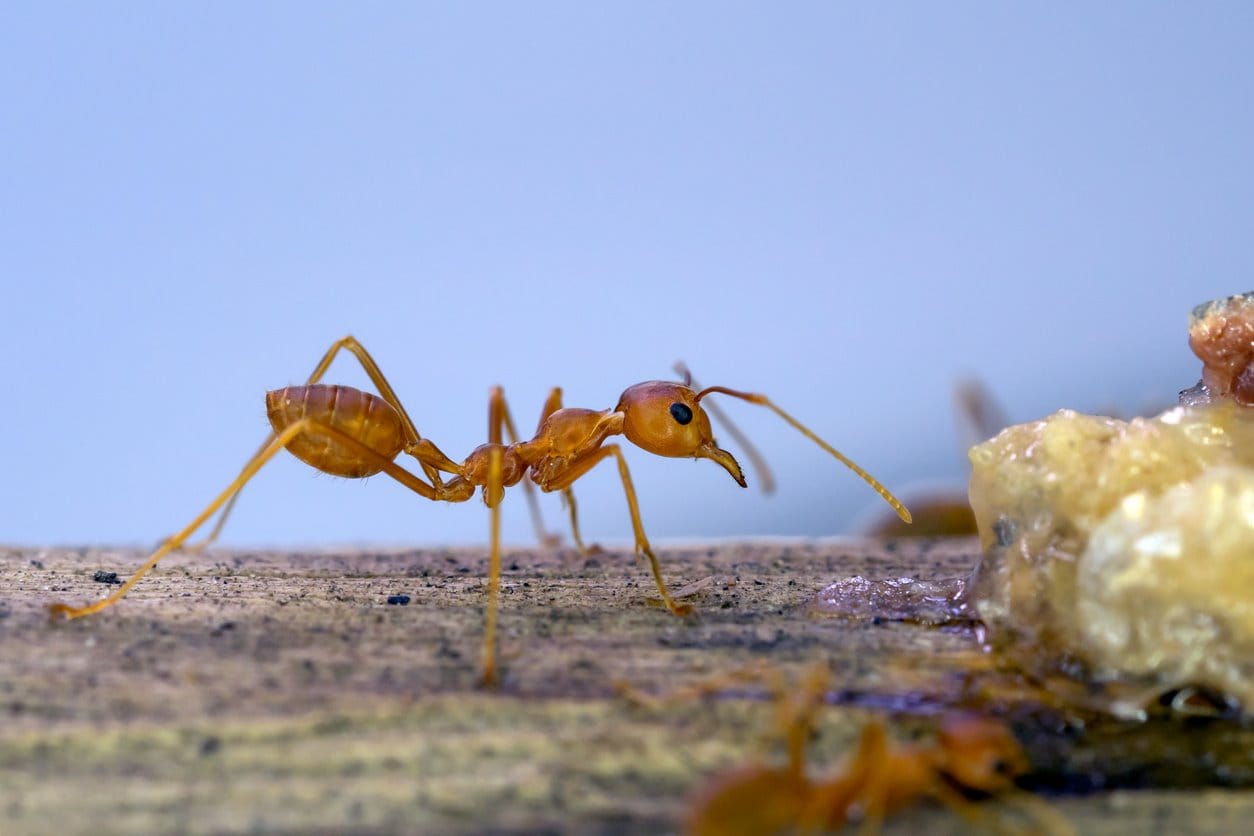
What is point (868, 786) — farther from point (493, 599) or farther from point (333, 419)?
point (333, 419)

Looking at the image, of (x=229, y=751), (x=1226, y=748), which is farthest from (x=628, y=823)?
(x=1226, y=748)

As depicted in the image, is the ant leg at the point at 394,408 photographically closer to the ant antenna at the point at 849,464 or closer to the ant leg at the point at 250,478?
the ant leg at the point at 250,478

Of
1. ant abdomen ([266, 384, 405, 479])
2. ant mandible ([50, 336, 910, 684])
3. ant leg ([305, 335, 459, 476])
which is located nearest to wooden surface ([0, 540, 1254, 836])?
ant mandible ([50, 336, 910, 684])

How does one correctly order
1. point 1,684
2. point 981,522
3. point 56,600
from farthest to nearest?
point 56,600 → point 981,522 → point 1,684

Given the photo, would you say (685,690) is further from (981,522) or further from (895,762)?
(981,522)

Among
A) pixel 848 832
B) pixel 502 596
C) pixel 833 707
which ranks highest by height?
pixel 502 596

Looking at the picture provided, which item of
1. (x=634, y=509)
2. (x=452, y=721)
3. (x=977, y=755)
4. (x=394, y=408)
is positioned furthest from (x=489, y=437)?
(x=977, y=755)

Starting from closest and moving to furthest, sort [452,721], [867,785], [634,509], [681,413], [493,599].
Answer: [867,785] → [452,721] → [493,599] → [634,509] → [681,413]
